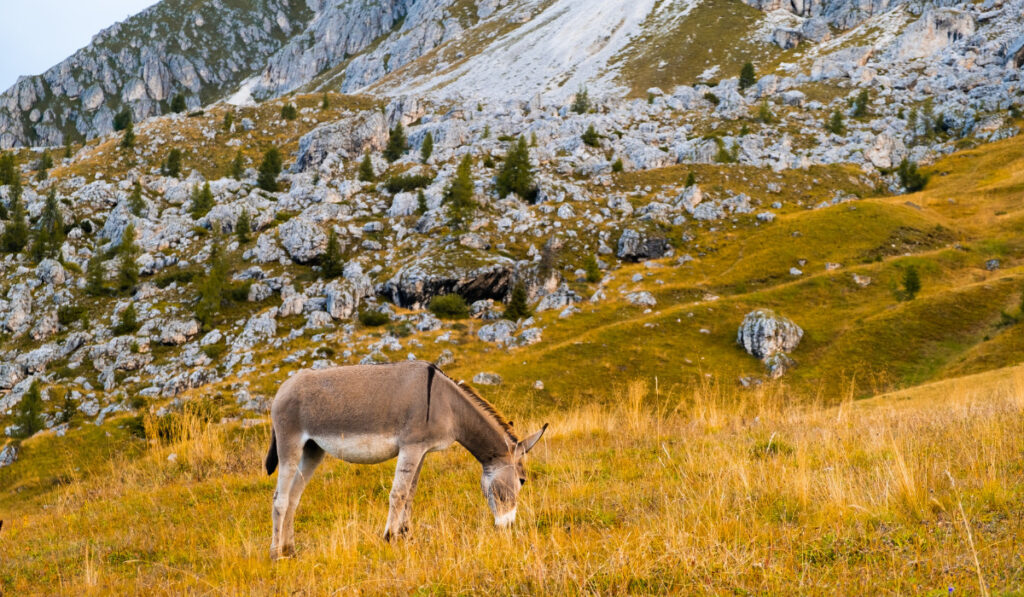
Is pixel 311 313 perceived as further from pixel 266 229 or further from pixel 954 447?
pixel 954 447

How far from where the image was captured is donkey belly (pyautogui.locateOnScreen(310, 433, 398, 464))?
6.84m

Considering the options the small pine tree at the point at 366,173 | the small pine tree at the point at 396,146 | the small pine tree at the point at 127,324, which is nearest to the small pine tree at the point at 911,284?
the small pine tree at the point at 366,173

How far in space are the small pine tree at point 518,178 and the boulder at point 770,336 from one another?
54.8 m

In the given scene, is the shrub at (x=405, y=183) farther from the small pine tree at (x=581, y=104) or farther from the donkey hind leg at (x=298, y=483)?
the donkey hind leg at (x=298, y=483)

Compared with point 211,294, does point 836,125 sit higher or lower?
lower

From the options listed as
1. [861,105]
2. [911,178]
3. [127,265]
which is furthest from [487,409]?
[861,105]

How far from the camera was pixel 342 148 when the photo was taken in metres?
125

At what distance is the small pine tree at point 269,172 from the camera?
108125 mm

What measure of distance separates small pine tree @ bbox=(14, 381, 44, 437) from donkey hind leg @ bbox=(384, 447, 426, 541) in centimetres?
6279

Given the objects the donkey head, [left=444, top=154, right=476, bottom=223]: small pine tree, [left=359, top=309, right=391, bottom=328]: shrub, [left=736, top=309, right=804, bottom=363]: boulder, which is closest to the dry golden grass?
the donkey head

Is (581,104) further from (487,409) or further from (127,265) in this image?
(487,409)

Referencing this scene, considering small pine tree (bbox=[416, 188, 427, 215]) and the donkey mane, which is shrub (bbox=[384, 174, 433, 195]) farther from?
the donkey mane

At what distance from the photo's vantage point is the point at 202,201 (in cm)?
9800

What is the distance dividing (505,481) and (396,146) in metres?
127
